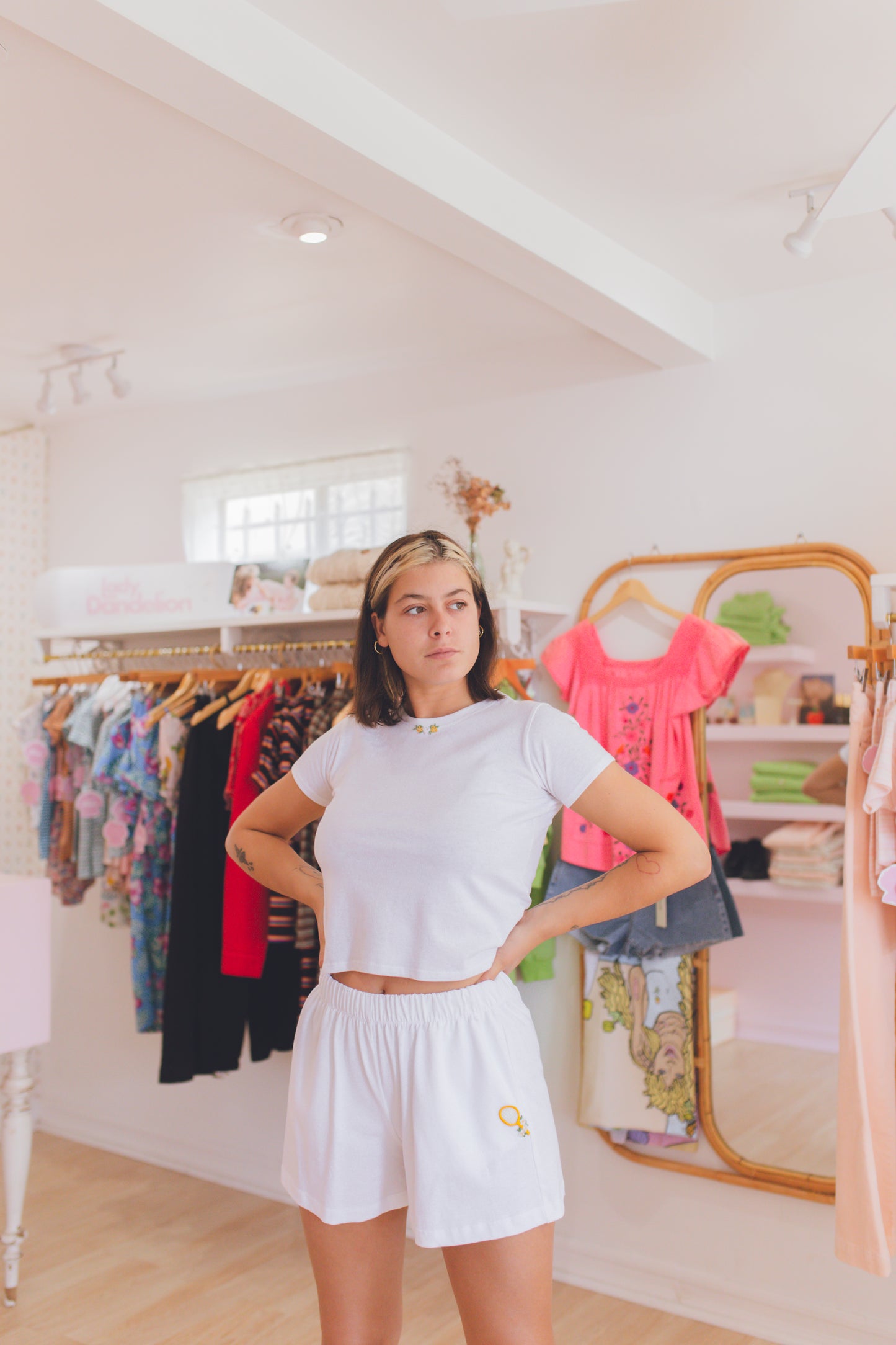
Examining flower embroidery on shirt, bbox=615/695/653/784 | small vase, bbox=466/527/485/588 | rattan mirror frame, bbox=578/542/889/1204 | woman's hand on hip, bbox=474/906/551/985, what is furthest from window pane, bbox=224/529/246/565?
woman's hand on hip, bbox=474/906/551/985

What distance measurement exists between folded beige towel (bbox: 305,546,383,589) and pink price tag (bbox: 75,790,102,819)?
1.00m

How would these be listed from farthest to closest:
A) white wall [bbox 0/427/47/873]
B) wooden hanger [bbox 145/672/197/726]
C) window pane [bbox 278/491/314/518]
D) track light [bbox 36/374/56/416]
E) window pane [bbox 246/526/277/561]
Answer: white wall [bbox 0/427/47/873] → window pane [bbox 246/526/277/561] → window pane [bbox 278/491/314/518] → track light [bbox 36/374/56/416] → wooden hanger [bbox 145/672/197/726]

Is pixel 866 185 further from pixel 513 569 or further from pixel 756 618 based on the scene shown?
pixel 513 569

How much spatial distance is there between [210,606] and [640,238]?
5.86 feet

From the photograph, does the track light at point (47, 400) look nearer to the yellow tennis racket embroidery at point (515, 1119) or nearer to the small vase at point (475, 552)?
the small vase at point (475, 552)

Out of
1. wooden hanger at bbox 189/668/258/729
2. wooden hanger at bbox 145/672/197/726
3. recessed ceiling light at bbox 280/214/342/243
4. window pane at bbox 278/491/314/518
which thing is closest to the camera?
recessed ceiling light at bbox 280/214/342/243

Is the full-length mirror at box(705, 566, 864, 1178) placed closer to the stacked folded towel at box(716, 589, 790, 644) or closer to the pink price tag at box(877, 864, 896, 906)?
the stacked folded towel at box(716, 589, 790, 644)

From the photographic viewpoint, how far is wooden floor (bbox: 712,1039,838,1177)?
2.88m

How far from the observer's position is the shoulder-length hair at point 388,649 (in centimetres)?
185

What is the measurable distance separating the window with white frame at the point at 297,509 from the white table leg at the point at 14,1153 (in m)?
1.65

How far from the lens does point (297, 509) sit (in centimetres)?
396

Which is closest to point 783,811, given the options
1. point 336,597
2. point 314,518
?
point 336,597

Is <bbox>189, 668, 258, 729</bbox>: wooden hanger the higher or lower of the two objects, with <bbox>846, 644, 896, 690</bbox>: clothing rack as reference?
lower

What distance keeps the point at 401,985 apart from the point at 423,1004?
5 cm
